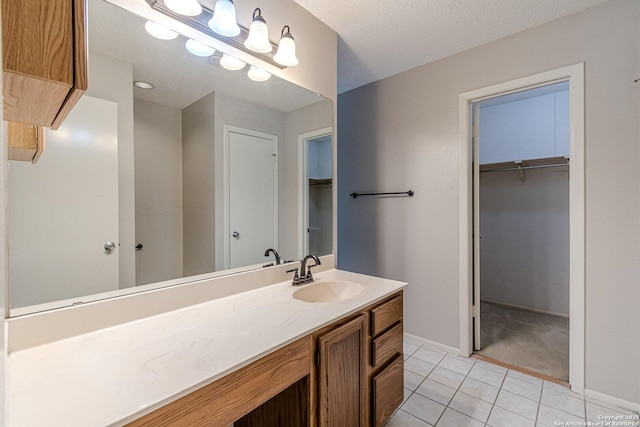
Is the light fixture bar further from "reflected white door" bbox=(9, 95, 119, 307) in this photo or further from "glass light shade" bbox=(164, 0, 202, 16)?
"reflected white door" bbox=(9, 95, 119, 307)

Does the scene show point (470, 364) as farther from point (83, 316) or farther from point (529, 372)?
point (83, 316)

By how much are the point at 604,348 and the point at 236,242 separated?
232cm

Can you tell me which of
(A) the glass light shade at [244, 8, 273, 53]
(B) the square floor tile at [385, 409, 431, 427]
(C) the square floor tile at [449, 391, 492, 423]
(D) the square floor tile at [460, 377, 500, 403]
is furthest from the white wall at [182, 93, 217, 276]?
(D) the square floor tile at [460, 377, 500, 403]

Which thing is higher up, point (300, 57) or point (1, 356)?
point (300, 57)

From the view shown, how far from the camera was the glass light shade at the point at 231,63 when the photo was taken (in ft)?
4.65

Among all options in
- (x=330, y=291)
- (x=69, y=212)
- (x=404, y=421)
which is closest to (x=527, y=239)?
(x=404, y=421)

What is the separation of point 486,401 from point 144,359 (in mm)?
1941

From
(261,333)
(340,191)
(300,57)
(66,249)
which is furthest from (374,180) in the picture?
(66,249)

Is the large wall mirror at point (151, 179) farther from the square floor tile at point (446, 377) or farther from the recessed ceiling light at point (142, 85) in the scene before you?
the square floor tile at point (446, 377)

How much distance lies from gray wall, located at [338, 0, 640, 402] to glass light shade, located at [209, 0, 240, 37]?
68.6 inches

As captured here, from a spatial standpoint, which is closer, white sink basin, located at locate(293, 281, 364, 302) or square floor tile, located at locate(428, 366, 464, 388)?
white sink basin, located at locate(293, 281, 364, 302)

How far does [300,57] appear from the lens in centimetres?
177

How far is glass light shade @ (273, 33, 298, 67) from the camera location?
153cm

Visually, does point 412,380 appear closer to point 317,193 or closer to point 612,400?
point 612,400
